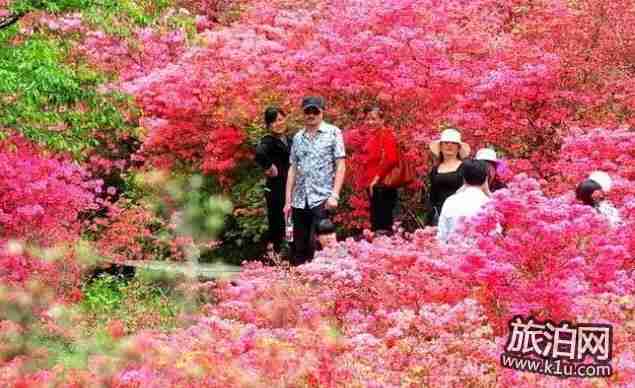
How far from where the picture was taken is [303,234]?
27.1ft

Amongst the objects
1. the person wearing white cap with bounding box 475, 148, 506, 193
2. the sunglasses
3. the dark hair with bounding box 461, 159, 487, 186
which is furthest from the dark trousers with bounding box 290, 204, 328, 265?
the dark hair with bounding box 461, 159, 487, 186

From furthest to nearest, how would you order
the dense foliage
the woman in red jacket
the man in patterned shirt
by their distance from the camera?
the woman in red jacket < the man in patterned shirt < the dense foliage

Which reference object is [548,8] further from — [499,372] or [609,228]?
[499,372]

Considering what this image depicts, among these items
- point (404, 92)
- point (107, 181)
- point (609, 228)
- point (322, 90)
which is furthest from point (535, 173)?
point (107, 181)

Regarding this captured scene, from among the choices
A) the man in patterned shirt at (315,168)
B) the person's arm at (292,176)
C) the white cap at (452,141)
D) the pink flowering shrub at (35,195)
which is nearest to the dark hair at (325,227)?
the man in patterned shirt at (315,168)

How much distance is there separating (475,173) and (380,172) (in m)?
2.51

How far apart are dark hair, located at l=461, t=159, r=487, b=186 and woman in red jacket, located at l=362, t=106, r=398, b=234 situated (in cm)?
234

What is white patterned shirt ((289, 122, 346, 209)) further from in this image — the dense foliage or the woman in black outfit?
the woman in black outfit

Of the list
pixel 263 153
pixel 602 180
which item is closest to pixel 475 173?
pixel 602 180

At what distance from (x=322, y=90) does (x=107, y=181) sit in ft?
17.5

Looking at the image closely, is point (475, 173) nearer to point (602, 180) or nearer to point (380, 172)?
point (602, 180)

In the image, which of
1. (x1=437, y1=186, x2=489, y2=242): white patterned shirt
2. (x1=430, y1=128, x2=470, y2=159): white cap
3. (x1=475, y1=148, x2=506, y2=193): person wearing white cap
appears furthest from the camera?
(x1=430, y1=128, x2=470, y2=159): white cap

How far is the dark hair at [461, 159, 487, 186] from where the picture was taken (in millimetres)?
6473

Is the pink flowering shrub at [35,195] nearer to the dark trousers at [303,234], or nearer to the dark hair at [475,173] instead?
the dark trousers at [303,234]
